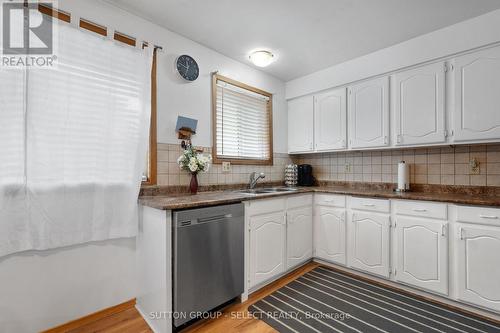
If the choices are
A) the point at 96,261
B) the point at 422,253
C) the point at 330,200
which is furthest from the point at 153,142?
the point at 422,253

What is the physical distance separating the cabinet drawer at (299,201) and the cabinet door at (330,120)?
2.46 ft

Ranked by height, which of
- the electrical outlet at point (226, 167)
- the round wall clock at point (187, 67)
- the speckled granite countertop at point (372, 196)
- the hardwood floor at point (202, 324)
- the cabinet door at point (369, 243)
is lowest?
the hardwood floor at point (202, 324)

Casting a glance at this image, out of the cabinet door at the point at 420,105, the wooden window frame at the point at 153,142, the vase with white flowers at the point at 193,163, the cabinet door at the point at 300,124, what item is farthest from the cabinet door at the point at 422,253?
the wooden window frame at the point at 153,142

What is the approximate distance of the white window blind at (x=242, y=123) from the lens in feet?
8.60

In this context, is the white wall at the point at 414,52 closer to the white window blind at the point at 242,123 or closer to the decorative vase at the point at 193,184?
the white window blind at the point at 242,123

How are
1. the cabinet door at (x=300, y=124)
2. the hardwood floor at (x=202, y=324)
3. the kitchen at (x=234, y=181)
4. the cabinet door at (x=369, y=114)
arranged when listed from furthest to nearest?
the cabinet door at (x=300, y=124)
the cabinet door at (x=369, y=114)
the hardwood floor at (x=202, y=324)
the kitchen at (x=234, y=181)

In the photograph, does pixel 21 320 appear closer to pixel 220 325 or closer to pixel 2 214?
pixel 2 214

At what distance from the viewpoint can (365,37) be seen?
2297 millimetres

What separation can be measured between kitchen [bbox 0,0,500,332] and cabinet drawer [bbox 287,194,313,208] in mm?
23

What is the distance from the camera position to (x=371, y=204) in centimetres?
235

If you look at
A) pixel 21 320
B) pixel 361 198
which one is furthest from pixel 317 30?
pixel 21 320

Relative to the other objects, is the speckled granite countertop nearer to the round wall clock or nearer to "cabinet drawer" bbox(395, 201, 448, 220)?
"cabinet drawer" bbox(395, 201, 448, 220)

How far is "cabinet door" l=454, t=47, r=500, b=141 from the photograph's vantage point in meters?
1.93

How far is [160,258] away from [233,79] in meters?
2.06
